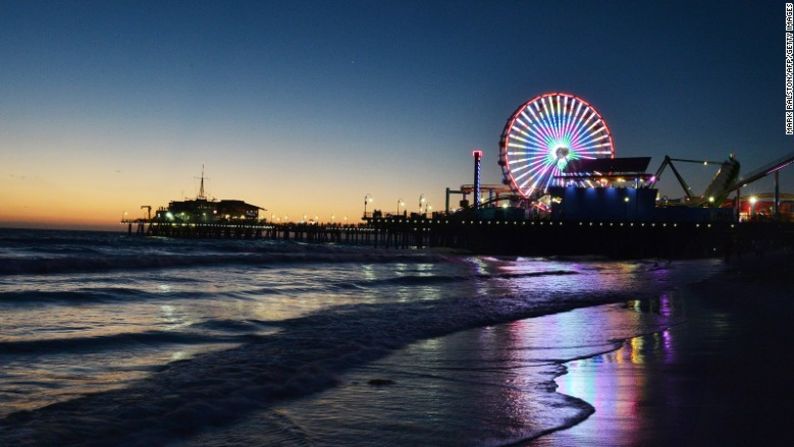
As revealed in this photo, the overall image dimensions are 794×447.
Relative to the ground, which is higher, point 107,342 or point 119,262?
point 119,262

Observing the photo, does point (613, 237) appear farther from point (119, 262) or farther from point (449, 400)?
point (449, 400)

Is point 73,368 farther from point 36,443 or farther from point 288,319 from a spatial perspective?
point 288,319

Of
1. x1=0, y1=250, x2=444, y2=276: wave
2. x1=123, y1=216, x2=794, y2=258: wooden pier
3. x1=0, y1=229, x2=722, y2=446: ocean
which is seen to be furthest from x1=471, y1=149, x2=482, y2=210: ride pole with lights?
x1=0, y1=229, x2=722, y2=446: ocean

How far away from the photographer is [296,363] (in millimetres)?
6449

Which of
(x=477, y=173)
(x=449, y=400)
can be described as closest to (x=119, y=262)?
(x=449, y=400)

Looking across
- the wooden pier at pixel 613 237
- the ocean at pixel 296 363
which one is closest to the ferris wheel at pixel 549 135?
the wooden pier at pixel 613 237

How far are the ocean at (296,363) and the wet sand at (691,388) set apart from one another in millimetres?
217

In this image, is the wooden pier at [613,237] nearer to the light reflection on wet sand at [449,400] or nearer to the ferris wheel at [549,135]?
the ferris wheel at [549,135]

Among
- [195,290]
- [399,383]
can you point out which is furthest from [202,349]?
[195,290]

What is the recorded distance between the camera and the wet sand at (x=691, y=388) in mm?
3979

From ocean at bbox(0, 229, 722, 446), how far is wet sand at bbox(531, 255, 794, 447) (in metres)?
0.22

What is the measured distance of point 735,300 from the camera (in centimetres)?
1396

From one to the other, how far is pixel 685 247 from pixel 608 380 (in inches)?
2333

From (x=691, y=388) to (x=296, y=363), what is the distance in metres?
3.44
